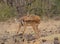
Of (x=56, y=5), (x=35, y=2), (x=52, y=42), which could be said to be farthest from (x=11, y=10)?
(x=52, y=42)

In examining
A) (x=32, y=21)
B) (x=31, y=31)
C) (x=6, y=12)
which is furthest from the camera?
(x=6, y=12)

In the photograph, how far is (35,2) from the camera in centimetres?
1659

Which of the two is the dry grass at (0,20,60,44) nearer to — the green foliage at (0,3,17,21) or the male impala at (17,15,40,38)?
the male impala at (17,15,40,38)

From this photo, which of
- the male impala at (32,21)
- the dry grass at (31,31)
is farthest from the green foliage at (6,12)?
the male impala at (32,21)

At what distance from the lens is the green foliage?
15.5 meters

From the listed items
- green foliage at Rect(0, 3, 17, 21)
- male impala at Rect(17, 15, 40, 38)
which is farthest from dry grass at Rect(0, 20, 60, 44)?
green foliage at Rect(0, 3, 17, 21)

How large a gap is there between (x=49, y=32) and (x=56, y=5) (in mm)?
4424

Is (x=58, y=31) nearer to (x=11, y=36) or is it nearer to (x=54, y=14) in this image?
(x=11, y=36)

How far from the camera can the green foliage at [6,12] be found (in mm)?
15514

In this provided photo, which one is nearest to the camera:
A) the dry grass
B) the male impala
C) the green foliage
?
the dry grass

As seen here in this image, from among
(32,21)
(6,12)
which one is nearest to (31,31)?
(32,21)

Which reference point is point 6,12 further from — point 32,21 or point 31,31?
point 32,21

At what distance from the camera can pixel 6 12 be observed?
630 inches

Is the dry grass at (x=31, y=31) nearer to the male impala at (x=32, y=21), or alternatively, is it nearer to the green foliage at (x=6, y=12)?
the male impala at (x=32, y=21)
